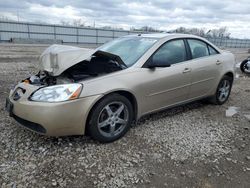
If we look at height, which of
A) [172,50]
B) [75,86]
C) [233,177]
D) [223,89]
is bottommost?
[233,177]

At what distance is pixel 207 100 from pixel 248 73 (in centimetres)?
541

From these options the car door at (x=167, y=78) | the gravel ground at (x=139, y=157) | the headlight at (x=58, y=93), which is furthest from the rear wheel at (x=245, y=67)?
the headlight at (x=58, y=93)

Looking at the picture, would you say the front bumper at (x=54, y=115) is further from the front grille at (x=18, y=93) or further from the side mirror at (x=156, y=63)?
the side mirror at (x=156, y=63)

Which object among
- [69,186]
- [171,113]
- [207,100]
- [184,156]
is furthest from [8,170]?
[207,100]

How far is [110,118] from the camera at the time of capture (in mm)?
3074

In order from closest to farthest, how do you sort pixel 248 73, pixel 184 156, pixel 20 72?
pixel 184 156 → pixel 20 72 → pixel 248 73

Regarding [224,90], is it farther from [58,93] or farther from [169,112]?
[58,93]

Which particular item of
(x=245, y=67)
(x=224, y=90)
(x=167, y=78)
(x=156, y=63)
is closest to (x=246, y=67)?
(x=245, y=67)

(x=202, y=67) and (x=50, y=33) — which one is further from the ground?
(x=50, y=33)

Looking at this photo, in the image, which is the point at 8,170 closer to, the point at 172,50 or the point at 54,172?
the point at 54,172

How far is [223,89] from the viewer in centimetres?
489

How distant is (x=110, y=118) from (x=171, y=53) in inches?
63.2

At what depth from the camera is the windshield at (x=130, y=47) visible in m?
3.48

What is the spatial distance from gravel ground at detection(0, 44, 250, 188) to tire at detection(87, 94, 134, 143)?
0.45 feet
